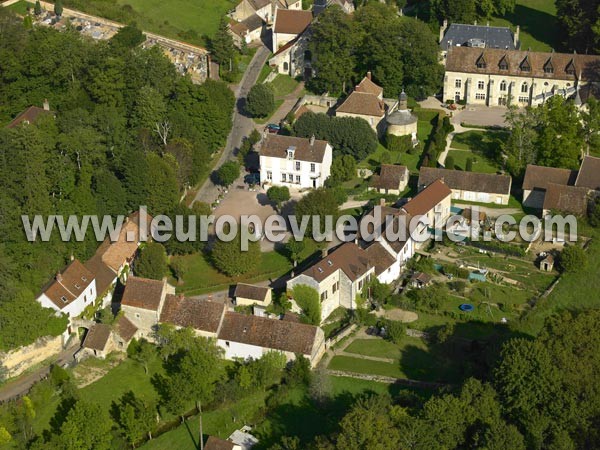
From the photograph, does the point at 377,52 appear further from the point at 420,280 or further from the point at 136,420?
the point at 136,420

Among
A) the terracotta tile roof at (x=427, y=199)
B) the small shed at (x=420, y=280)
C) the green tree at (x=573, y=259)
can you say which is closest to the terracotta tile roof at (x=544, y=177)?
the terracotta tile roof at (x=427, y=199)

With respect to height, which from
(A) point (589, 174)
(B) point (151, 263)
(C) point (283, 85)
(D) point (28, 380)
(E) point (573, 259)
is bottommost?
(D) point (28, 380)

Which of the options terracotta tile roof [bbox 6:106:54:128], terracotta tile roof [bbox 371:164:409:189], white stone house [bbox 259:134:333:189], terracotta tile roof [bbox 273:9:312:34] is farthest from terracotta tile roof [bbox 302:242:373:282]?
terracotta tile roof [bbox 273:9:312:34]

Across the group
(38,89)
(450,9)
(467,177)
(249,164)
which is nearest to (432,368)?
(467,177)

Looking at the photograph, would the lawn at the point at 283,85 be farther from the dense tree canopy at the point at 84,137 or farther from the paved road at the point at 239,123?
the dense tree canopy at the point at 84,137

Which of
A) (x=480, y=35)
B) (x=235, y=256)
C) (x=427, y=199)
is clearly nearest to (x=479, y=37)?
(x=480, y=35)

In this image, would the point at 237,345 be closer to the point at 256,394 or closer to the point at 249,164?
the point at 256,394
